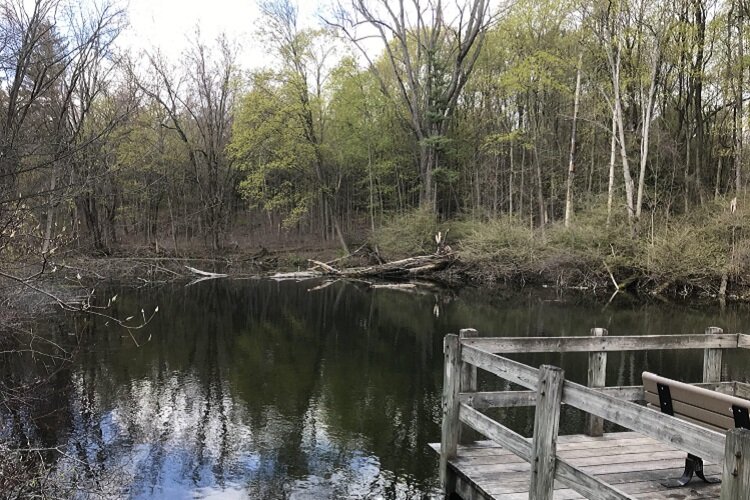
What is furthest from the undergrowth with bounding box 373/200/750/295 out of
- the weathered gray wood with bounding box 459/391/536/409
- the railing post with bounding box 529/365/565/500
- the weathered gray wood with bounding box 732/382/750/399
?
the railing post with bounding box 529/365/565/500

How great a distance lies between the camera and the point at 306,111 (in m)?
39.1

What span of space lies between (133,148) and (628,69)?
33020mm

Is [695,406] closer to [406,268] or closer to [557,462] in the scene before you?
[557,462]

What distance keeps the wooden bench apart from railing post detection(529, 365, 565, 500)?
3.51 ft

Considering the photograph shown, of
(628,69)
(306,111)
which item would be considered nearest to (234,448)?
(628,69)

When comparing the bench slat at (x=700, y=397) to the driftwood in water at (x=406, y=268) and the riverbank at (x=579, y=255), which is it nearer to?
the riverbank at (x=579, y=255)

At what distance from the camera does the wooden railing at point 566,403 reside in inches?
131

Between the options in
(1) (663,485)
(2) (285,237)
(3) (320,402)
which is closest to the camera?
(1) (663,485)

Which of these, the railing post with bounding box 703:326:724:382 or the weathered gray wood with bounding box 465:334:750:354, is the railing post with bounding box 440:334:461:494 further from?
the railing post with bounding box 703:326:724:382

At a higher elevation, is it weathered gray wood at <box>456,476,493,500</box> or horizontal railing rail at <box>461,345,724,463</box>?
horizontal railing rail at <box>461,345,724,463</box>

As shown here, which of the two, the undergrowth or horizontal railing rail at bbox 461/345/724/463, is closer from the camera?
horizontal railing rail at bbox 461/345/724/463

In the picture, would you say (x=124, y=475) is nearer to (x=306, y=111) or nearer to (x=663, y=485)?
(x=663, y=485)

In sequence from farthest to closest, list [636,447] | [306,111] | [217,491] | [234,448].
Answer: [306,111] < [234,448] < [217,491] < [636,447]

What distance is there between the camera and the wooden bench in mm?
4301
